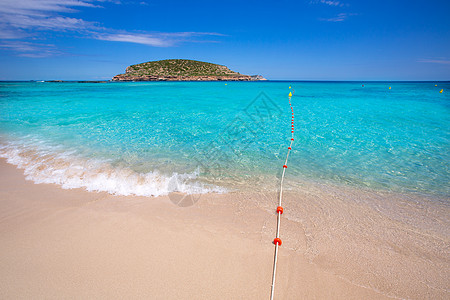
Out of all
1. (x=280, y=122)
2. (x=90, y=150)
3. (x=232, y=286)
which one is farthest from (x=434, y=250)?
(x=280, y=122)

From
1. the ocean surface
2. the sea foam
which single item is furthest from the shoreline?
the ocean surface

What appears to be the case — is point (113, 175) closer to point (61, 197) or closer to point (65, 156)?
point (61, 197)

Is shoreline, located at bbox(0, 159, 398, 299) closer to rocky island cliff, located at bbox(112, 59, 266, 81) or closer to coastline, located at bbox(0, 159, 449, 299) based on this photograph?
coastline, located at bbox(0, 159, 449, 299)

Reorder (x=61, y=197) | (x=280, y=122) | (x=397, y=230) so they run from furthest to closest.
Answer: (x=280, y=122)
(x=61, y=197)
(x=397, y=230)

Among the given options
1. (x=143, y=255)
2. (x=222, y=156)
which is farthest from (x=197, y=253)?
(x=222, y=156)

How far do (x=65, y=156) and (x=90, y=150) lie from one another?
2.65ft

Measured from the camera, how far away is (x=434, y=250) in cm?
337

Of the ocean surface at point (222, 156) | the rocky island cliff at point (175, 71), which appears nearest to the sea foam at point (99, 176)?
the ocean surface at point (222, 156)

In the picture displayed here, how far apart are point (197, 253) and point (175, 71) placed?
12905 cm

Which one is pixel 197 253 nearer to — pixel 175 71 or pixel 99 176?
pixel 99 176

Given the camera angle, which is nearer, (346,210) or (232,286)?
(232,286)

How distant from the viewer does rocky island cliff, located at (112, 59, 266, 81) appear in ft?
379

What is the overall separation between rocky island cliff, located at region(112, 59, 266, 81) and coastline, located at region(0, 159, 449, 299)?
4676 inches

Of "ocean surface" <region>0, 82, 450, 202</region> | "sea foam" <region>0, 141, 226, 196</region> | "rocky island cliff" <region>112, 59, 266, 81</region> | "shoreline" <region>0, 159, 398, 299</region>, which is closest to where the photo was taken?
"shoreline" <region>0, 159, 398, 299</region>
